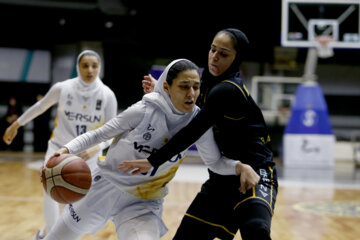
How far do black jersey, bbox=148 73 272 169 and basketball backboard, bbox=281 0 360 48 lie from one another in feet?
29.3

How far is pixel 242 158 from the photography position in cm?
274

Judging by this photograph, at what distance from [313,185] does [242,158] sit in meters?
6.62

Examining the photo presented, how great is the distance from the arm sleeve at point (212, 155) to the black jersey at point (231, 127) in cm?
5

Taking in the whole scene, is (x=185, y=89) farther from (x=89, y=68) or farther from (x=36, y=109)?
(x=36, y=109)

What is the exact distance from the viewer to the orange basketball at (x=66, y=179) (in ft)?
8.38

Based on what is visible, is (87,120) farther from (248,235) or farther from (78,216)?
(248,235)

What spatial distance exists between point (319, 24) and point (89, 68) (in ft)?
28.8

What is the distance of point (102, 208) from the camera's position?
269 centimetres

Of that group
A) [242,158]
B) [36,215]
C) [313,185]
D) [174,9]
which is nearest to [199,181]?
[313,185]

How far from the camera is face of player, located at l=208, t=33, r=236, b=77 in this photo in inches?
106

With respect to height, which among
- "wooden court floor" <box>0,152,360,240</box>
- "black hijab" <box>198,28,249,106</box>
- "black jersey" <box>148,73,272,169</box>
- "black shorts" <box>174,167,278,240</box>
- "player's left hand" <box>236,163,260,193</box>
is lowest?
"wooden court floor" <box>0,152,360,240</box>

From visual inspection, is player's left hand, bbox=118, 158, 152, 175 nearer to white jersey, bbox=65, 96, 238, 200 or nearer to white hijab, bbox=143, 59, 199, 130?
white jersey, bbox=65, 96, 238, 200

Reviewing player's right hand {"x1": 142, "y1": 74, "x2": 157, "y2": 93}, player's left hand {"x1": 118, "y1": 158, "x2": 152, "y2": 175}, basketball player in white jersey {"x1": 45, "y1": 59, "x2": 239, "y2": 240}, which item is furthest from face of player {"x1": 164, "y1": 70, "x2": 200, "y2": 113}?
player's right hand {"x1": 142, "y1": 74, "x2": 157, "y2": 93}

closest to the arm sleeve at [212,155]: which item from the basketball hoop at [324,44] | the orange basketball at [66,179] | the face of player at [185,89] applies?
the face of player at [185,89]
